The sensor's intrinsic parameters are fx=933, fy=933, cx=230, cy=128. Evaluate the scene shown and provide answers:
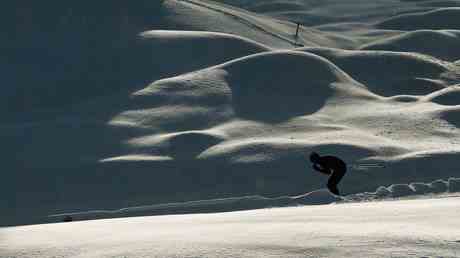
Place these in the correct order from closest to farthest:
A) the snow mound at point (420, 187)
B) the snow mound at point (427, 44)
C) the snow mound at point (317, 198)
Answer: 1. the snow mound at point (317, 198)
2. the snow mound at point (420, 187)
3. the snow mound at point (427, 44)

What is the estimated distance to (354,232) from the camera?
18.0 feet

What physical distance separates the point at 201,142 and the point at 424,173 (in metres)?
3.23

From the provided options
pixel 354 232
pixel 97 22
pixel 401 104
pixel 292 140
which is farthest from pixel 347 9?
pixel 354 232

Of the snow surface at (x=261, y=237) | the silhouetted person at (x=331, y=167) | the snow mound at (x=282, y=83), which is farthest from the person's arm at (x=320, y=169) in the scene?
the snow surface at (x=261, y=237)

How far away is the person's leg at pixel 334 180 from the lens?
11.3m

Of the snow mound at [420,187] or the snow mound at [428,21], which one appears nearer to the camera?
the snow mound at [420,187]

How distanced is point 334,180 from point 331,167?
453 mm

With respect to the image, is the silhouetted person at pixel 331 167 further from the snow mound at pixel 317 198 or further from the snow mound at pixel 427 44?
the snow mound at pixel 427 44

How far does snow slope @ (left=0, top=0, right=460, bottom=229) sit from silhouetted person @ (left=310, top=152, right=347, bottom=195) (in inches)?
5.5

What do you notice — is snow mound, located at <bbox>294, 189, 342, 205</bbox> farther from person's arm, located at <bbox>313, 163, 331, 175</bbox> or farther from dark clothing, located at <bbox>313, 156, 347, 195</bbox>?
person's arm, located at <bbox>313, 163, 331, 175</bbox>

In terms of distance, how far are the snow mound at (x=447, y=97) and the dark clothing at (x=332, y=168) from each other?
4.58 metres

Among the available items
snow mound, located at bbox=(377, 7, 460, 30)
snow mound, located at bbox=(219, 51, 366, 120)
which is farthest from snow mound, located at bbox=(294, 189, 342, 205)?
snow mound, located at bbox=(377, 7, 460, 30)

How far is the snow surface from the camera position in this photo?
4992 millimetres

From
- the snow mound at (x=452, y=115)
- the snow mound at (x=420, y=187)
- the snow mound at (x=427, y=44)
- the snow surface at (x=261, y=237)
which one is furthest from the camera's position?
the snow mound at (x=427, y=44)
